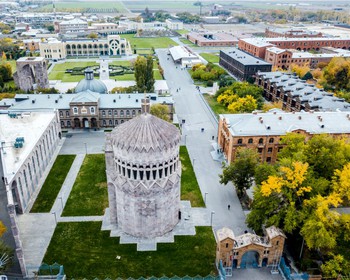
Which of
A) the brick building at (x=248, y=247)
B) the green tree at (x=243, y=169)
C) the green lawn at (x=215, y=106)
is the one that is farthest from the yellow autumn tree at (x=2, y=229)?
the green lawn at (x=215, y=106)

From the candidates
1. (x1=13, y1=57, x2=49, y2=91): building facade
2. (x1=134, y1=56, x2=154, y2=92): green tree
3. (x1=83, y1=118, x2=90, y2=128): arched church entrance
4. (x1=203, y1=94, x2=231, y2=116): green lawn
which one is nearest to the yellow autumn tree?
(x1=83, y1=118, x2=90, y2=128): arched church entrance

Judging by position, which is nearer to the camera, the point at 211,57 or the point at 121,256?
the point at 121,256

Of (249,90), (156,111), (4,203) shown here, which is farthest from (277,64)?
(4,203)

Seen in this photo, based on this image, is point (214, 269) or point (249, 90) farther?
point (249, 90)

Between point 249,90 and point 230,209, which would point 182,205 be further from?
point 249,90

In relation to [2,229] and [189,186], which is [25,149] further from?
[189,186]

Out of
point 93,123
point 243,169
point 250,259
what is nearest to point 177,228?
point 250,259
